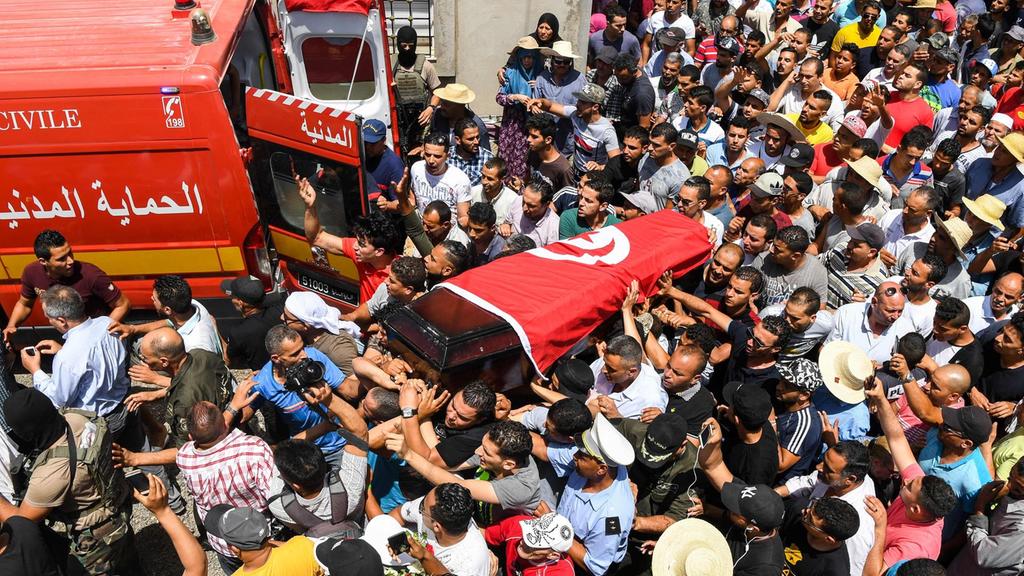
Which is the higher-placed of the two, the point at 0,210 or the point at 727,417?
the point at 0,210

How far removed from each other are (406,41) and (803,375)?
5562 mm

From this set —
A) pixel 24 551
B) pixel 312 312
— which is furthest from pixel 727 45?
pixel 24 551

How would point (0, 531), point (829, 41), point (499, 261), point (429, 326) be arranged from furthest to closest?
point (829, 41) → point (499, 261) → point (429, 326) → point (0, 531)

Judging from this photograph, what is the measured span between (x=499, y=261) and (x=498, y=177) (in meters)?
1.23

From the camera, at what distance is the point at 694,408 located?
13.8 ft

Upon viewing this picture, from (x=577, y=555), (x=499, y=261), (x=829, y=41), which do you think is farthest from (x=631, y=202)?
(x=829, y=41)

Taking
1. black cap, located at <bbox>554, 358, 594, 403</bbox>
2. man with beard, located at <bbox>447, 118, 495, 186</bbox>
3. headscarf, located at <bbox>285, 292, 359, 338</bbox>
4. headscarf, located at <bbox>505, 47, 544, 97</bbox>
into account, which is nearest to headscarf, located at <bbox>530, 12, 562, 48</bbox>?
headscarf, located at <bbox>505, 47, 544, 97</bbox>

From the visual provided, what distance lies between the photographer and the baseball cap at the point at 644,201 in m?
6.04

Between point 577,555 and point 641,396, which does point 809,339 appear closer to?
point 641,396

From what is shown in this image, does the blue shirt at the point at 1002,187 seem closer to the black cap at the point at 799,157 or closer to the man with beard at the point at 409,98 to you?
the black cap at the point at 799,157

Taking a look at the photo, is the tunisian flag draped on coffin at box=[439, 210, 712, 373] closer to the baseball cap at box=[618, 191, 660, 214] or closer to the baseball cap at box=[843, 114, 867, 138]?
the baseball cap at box=[618, 191, 660, 214]

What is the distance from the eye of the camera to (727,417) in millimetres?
4297

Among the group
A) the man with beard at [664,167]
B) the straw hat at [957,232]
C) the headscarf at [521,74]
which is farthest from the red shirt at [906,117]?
the headscarf at [521,74]

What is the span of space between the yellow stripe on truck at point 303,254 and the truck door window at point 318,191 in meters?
0.10
